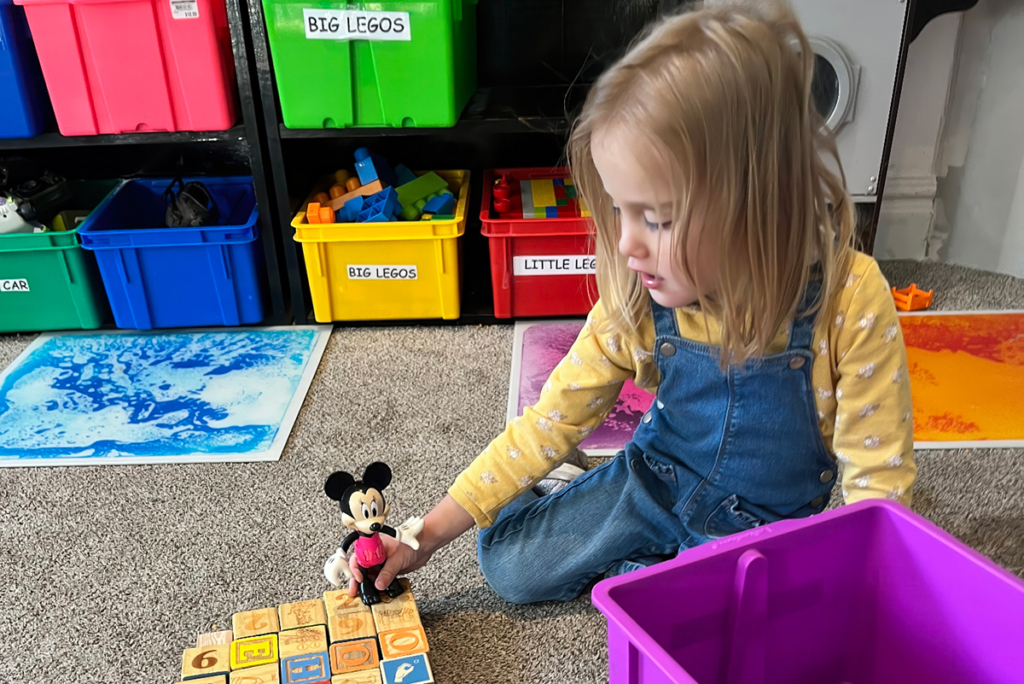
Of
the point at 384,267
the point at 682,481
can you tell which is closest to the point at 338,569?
the point at 682,481

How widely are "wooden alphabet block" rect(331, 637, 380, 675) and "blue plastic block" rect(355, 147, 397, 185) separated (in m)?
0.93

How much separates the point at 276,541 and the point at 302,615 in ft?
0.74

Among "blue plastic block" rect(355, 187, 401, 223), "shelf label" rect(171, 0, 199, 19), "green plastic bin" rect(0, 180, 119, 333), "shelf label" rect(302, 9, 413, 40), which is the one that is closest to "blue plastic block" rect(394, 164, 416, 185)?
"blue plastic block" rect(355, 187, 401, 223)

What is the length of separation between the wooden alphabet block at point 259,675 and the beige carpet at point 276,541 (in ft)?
0.42

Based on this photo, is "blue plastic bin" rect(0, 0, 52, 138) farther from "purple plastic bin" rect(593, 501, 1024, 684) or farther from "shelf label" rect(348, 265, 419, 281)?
"purple plastic bin" rect(593, 501, 1024, 684)

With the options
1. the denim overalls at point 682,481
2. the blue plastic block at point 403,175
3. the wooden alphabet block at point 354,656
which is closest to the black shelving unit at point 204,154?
the blue plastic block at point 403,175

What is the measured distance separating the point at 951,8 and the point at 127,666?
4.97ft

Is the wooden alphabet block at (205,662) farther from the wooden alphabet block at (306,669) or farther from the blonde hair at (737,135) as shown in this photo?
the blonde hair at (737,135)

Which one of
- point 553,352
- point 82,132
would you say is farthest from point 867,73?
point 82,132

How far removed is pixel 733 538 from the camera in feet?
2.09

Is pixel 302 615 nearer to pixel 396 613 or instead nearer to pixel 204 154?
pixel 396 613

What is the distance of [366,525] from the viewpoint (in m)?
0.77

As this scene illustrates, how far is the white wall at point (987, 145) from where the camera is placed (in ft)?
5.11

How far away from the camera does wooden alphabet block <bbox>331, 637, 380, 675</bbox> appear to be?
751mm
